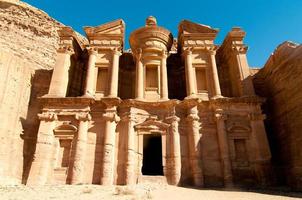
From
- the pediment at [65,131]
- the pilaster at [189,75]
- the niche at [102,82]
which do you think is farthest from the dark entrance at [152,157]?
the pediment at [65,131]

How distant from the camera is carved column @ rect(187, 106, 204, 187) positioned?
1416cm

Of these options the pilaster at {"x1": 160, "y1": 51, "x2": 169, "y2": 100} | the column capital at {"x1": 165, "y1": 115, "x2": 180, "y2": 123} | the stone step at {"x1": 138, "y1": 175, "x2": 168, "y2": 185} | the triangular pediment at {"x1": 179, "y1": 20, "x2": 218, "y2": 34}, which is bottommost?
the stone step at {"x1": 138, "y1": 175, "x2": 168, "y2": 185}

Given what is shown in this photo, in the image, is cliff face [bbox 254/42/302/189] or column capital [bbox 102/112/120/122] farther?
column capital [bbox 102/112/120/122]

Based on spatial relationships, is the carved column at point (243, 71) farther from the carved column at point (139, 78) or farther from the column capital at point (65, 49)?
the column capital at point (65, 49)

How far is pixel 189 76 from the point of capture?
57.5ft

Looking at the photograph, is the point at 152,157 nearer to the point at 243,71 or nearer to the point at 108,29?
the point at 243,71

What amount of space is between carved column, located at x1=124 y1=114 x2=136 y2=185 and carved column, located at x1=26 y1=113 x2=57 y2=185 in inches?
176

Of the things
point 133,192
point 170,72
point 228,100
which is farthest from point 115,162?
point 170,72

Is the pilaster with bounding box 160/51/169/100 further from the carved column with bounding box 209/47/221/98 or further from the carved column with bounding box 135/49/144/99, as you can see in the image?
the carved column with bounding box 209/47/221/98

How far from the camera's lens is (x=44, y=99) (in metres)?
16.0

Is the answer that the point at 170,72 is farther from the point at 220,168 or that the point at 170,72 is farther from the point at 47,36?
the point at 47,36

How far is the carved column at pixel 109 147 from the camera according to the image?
14096 mm

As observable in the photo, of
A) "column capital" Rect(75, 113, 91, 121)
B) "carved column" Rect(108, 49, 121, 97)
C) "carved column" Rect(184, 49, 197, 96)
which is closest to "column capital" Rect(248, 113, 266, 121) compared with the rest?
"carved column" Rect(184, 49, 197, 96)

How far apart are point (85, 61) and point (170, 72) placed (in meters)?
7.01
